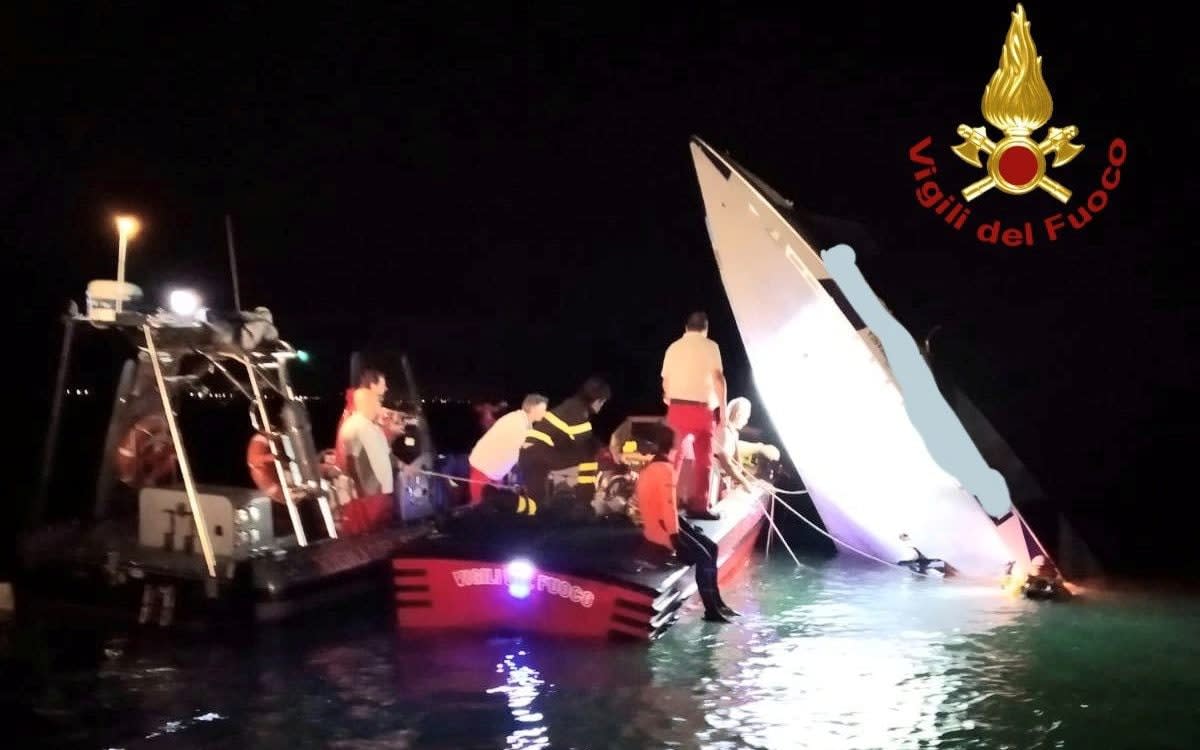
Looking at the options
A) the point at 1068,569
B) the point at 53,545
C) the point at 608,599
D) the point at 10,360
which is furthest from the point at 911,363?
the point at 10,360

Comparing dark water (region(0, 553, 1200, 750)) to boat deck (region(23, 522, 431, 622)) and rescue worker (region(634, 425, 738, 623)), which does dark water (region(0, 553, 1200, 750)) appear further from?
rescue worker (region(634, 425, 738, 623))

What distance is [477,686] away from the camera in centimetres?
691

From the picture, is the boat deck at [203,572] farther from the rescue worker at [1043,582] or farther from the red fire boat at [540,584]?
the rescue worker at [1043,582]

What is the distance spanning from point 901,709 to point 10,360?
6069 centimetres

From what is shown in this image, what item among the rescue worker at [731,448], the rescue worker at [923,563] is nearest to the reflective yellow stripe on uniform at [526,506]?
the rescue worker at [731,448]

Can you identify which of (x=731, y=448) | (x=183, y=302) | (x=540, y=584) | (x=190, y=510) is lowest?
(x=540, y=584)

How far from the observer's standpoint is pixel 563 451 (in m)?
9.73

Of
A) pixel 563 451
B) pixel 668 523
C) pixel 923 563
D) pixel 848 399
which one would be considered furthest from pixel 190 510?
pixel 923 563

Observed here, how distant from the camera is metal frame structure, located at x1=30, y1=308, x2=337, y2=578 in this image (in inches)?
336

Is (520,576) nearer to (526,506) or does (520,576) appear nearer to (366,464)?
(526,506)

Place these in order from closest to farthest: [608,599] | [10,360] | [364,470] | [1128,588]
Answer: [608,599] → [364,470] → [1128,588] → [10,360]

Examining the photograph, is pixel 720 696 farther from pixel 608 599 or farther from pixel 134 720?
pixel 134 720

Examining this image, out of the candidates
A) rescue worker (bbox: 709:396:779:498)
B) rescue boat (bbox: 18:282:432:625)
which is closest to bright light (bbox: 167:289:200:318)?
rescue boat (bbox: 18:282:432:625)

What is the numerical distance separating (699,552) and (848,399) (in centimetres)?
309
